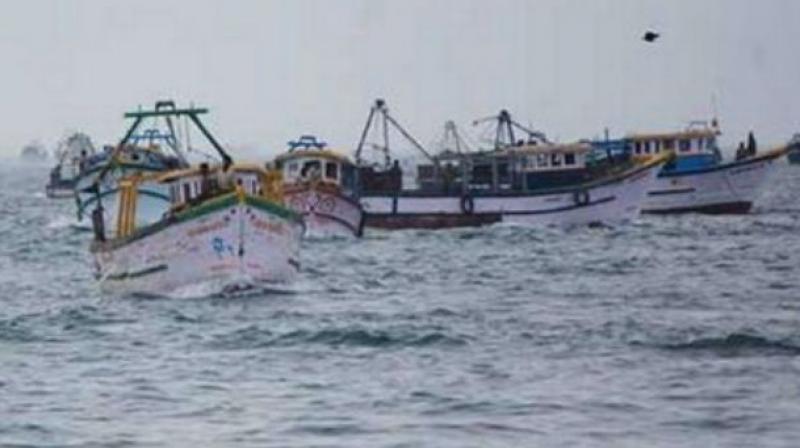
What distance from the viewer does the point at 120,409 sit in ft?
76.2

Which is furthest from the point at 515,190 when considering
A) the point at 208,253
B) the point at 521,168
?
the point at 208,253

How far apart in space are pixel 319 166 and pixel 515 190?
7663 millimetres

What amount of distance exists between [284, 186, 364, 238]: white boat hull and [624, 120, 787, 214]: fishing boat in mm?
14488

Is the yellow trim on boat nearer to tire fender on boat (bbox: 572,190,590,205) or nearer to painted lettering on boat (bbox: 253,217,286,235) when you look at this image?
tire fender on boat (bbox: 572,190,590,205)

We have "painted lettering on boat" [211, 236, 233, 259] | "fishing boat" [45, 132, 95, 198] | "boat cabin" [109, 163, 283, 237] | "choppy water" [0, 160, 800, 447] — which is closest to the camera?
"choppy water" [0, 160, 800, 447]

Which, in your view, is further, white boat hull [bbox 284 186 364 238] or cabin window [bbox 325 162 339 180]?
cabin window [bbox 325 162 339 180]

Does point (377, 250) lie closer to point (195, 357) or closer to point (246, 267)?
point (246, 267)

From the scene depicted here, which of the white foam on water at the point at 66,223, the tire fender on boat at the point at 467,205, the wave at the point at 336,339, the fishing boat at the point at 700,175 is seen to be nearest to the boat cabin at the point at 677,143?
the fishing boat at the point at 700,175

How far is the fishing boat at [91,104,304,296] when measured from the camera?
37.1 m

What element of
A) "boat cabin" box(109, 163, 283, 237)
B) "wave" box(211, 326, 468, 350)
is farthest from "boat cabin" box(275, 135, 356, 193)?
"wave" box(211, 326, 468, 350)

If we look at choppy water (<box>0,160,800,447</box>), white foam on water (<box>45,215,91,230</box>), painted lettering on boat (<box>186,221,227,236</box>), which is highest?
painted lettering on boat (<box>186,221,227,236</box>)

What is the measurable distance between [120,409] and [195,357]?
5.18 meters

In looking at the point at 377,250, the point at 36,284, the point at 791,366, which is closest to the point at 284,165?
the point at 377,250

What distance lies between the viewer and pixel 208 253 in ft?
123
